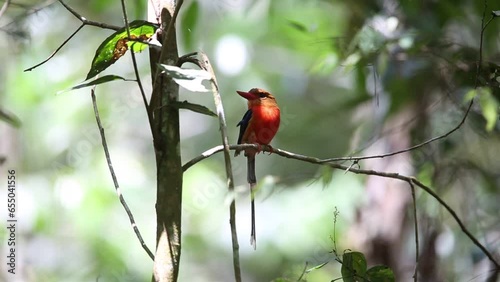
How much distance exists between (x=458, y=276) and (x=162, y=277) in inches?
114

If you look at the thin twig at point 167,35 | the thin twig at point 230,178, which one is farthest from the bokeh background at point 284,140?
the thin twig at point 167,35

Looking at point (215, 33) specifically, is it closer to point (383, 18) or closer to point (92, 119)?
point (92, 119)

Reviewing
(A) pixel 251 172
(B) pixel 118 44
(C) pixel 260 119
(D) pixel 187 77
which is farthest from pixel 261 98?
(D) pixel 187 77

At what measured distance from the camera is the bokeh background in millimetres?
3291

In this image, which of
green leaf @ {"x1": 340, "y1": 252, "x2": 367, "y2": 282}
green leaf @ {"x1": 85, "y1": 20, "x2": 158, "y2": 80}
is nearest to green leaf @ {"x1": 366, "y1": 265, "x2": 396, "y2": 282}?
green leaf @ {"x1": 340, "y1": 252, "x2": 367, "y2": 282}

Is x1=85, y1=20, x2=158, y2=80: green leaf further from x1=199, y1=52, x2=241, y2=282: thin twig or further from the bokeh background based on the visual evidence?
the bokeh background

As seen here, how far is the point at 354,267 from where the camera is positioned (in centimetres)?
172

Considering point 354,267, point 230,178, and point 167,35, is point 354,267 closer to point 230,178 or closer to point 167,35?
point 230,178

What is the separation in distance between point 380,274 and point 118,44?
32.9 inches

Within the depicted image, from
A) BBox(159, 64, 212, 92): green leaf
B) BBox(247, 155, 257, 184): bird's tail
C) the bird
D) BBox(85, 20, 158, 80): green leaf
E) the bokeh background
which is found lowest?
BBox(159, 64, 212, 92): green leaf

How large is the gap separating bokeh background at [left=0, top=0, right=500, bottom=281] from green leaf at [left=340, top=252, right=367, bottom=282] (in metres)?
0.20

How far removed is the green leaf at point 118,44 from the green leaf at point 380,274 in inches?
30.3

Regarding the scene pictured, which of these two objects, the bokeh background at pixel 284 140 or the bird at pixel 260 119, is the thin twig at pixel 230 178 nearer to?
the bokeh background at pixel 284 140

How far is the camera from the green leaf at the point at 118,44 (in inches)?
64.6
